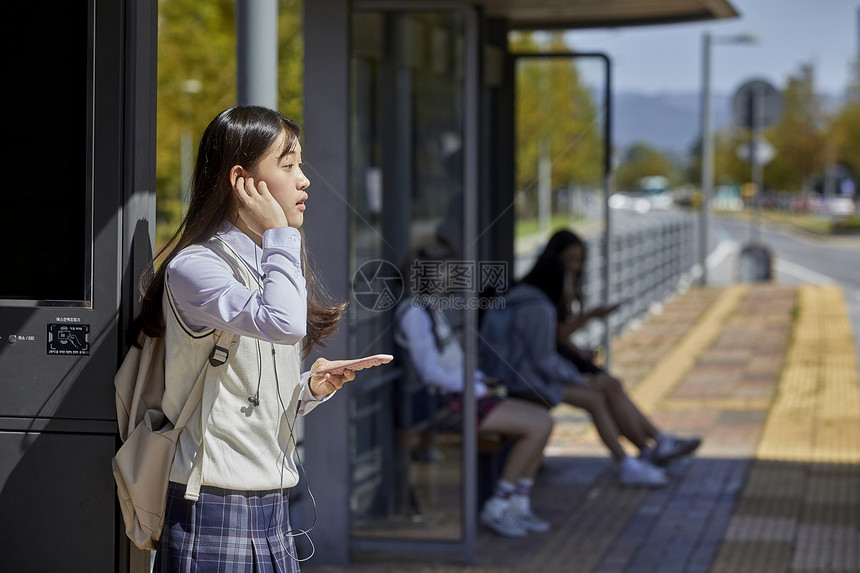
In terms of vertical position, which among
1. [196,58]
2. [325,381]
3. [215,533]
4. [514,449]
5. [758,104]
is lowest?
[514,449]

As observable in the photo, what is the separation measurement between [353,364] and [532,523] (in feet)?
12.2

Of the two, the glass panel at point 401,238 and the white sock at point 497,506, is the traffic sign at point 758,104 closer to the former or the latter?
the white sock at point 497,506

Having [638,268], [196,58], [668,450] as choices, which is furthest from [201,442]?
[196,58]

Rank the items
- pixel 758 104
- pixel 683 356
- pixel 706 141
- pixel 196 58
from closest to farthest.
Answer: pixel 683 356
pixel 758 104
pixel 706 141
pixel 196 58

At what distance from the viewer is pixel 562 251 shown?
654 cm

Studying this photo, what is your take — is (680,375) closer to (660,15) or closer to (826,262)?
(660,15)

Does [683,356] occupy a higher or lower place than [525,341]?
lower

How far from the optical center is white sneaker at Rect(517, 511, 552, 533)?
227 inches

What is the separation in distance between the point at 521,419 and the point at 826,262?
84.4ft

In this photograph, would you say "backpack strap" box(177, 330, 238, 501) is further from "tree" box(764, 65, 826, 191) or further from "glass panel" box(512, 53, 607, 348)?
"tree" box(764, 65, 826, 191)

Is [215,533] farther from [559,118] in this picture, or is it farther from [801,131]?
[801,131]

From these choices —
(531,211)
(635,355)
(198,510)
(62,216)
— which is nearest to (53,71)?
(62,216)

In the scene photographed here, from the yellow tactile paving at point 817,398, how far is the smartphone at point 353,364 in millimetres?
5811

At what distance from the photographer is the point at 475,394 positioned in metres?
5.11
